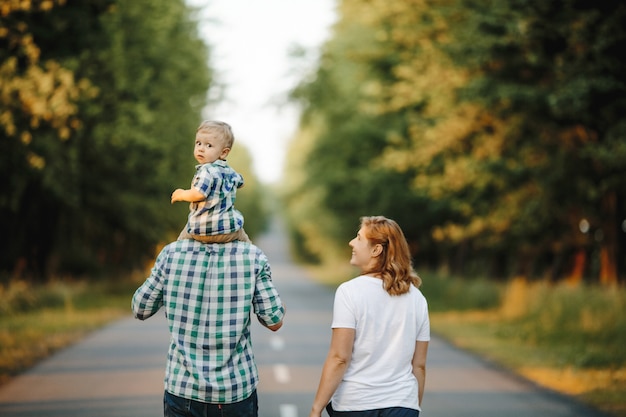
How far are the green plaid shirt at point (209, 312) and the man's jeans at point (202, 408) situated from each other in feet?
0.09

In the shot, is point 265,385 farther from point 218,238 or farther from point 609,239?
point 609,239

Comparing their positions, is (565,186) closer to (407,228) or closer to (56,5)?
(56,5)

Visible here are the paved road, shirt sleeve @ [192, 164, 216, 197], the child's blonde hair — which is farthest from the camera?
the paved road

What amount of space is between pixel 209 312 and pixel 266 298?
247mm

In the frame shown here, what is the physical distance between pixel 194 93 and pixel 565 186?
1614 centimetres

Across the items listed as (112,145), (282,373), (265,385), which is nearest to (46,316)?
(112,145)

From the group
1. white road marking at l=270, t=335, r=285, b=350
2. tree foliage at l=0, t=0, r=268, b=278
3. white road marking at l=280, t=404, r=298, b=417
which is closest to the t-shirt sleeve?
white road marking at l=280, t=404, r=298, b=417

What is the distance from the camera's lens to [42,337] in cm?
1667

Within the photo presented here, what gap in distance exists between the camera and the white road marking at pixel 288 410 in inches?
371

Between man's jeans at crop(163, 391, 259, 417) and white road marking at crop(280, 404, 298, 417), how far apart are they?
221 inches

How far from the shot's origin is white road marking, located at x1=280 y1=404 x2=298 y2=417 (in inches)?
371

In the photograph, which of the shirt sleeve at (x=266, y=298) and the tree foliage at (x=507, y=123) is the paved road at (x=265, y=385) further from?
the shirt sleeve at (x=266, y=298)

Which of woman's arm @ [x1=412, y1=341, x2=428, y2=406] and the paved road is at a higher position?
woman's arm @ [x1=412, y1=341, x2=428, y2=406]

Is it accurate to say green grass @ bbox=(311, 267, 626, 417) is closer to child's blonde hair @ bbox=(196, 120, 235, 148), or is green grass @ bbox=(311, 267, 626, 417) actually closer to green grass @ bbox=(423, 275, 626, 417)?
green grass @ bbox=(423, 275, 626, 417)
